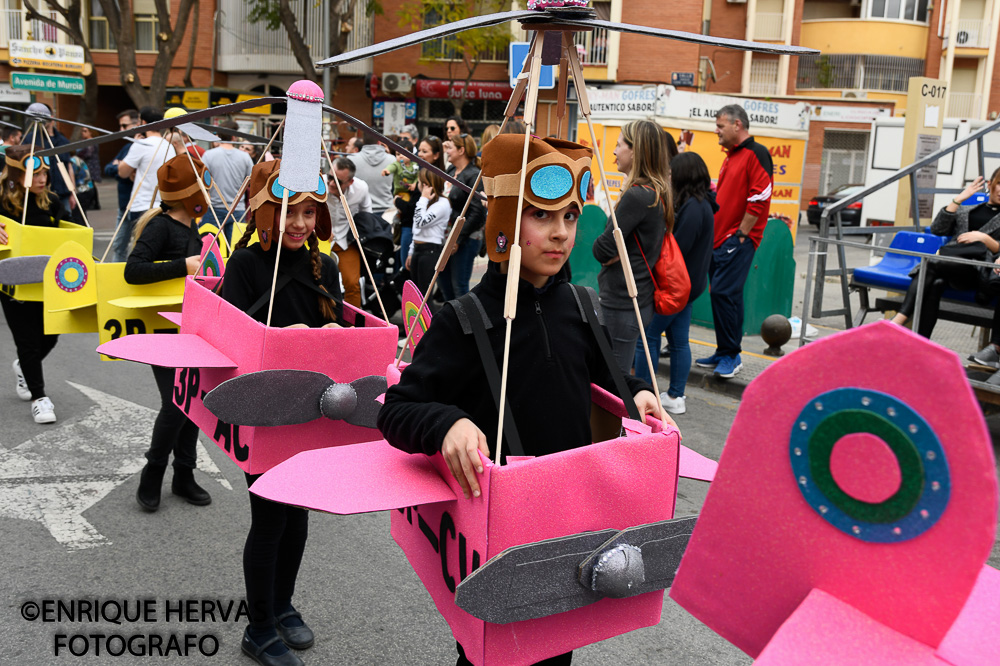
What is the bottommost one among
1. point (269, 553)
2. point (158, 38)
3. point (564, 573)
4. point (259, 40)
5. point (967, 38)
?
point (269, 553)

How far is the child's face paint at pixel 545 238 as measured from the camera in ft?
6.84

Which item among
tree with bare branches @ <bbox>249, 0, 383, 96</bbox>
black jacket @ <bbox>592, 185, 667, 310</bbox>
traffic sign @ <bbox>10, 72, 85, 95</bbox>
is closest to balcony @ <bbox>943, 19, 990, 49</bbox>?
tree with bare branches @ <bbox>249, 0, 383, 96</bbox>

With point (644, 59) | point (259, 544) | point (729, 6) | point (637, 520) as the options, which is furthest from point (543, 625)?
point (729, 6)

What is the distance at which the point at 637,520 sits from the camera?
1.97m

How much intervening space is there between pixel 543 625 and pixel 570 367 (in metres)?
0.63

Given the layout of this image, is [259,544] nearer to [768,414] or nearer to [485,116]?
[768,414]

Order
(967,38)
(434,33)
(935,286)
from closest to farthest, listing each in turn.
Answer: (434,33), (935,286), (967,38)

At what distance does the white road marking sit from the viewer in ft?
14.0

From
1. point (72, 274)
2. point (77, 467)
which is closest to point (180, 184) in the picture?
point (72, 274)

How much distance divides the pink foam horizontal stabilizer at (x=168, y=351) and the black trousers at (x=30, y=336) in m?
2.83

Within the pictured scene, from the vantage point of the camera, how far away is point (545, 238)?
6.85 ft

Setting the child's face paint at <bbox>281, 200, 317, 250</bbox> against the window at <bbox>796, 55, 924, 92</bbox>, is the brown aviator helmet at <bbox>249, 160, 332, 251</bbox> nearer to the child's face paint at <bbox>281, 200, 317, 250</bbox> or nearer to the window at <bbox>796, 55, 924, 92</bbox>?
the child's face paint at <bbox>281, 200, 317, 250</bbox>

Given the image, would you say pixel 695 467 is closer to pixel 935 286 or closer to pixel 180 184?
pixel 180 184

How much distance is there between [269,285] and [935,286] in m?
5.07
